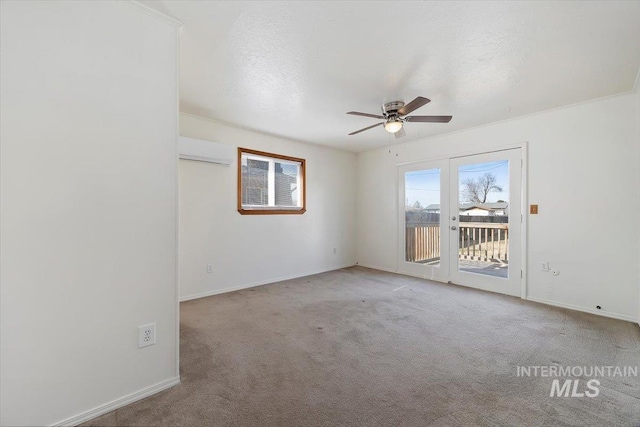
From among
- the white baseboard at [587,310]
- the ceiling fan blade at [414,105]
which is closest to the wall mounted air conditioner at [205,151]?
the ceiling fan blade at [414,105]

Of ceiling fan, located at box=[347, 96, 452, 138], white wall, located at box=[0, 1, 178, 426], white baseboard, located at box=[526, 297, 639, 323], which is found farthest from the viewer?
white baseboard, located at box=[526, 297, 639, 323]

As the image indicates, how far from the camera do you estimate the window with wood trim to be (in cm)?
429

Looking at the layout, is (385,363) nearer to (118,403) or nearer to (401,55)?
(118,403)

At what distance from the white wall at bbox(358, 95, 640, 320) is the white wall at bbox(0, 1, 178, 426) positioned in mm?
4247

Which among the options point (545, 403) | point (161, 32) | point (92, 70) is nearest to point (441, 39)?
point (161, 32)

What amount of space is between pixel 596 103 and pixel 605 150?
22.2 inches

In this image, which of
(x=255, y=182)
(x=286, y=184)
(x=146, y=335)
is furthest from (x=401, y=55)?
(x=286, y=184)

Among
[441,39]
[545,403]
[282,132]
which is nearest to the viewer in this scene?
[545,403]

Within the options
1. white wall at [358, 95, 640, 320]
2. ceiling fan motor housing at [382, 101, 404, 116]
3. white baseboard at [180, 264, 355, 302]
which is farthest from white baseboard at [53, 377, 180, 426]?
white wall at [358, 95, 640, 320]

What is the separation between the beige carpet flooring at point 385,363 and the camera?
1.57m

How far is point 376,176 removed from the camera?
563 centimetres

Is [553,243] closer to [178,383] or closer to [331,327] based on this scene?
[331,327]

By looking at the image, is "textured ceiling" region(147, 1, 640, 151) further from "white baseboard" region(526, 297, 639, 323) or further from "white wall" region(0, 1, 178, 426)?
"white baseboard" region(526, 297, 639, 323)

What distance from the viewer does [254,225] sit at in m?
4.37
